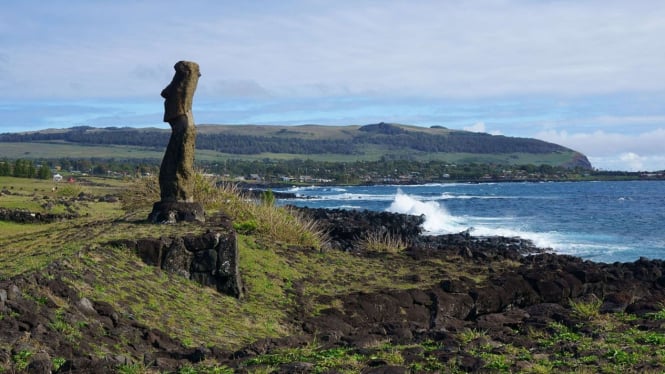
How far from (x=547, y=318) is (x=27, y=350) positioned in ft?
23.7

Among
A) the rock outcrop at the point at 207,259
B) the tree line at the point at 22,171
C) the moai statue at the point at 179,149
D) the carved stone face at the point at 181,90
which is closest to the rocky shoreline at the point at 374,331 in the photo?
the rock outcrop at the point at 207,259

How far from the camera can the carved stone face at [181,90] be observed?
1572 centimetres

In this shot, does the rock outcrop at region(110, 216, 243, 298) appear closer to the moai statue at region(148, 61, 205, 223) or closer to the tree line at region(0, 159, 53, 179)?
the moai statue at region(148, 61, 205, 223)

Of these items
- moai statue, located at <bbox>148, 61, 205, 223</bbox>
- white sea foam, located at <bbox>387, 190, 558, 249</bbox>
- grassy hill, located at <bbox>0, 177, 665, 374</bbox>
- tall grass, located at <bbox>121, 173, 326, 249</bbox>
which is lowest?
white sea foam, located at <bbox>387, 190, 558, 249</bbox>

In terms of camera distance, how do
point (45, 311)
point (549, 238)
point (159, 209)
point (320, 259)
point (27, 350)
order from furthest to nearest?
point (549, 238) → point (320, 259) → point (159, 209) → point (45, 311) → point (27, 350)

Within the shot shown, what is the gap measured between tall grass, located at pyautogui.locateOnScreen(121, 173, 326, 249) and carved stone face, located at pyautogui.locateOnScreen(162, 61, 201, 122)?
362 centimetres

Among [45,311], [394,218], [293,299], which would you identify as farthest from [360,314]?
[394,218]

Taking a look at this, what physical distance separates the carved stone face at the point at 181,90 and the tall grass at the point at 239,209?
11.9ft

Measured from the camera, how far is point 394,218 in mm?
48031

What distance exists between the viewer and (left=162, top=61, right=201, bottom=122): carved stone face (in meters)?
15.7

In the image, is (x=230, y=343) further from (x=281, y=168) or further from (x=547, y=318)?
(x=281, y=168)

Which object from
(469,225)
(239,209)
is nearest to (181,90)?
(239,209)

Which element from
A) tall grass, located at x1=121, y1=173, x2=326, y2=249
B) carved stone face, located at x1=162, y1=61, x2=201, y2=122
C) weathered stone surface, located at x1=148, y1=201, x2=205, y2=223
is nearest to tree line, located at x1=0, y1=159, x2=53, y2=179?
tall grass, located at x1=121, y1=173, x2=326, y2=249

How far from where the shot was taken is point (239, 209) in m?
21.0
